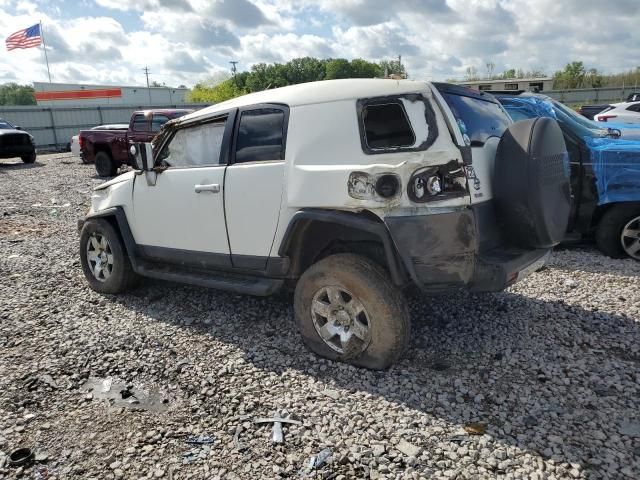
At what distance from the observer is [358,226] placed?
3.09 m

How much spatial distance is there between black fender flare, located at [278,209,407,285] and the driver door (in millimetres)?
761

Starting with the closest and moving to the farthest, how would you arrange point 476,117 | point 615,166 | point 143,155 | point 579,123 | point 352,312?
1. point 352,312
2. point 476,117
3. point 143,155
4. point 615,166
5. point 579,123

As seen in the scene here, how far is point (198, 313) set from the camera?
4.47m

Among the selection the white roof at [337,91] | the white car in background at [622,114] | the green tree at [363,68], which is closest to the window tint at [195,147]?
the white roof at [337,91]

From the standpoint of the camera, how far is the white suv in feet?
9.70

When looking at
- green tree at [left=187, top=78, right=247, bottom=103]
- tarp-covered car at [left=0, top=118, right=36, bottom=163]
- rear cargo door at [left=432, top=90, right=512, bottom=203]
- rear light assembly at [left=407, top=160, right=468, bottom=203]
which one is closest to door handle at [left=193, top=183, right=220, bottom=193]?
rear light assembly at [left=407, top=160, right=468, bottom=203]

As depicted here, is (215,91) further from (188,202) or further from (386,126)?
(386,126)

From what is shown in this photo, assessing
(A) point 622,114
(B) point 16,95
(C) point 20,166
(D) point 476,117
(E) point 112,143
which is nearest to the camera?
(D) point 476,117

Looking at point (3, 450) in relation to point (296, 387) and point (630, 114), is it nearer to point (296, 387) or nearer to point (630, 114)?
point (296, 387)

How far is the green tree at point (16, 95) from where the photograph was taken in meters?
103

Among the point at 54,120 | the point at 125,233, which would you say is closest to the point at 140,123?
the point at 125,233

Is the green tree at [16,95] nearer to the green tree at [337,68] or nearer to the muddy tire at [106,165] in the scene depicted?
the green tree at [337,68]

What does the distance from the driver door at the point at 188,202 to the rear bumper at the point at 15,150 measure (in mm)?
17018

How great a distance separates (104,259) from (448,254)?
11.8ft
